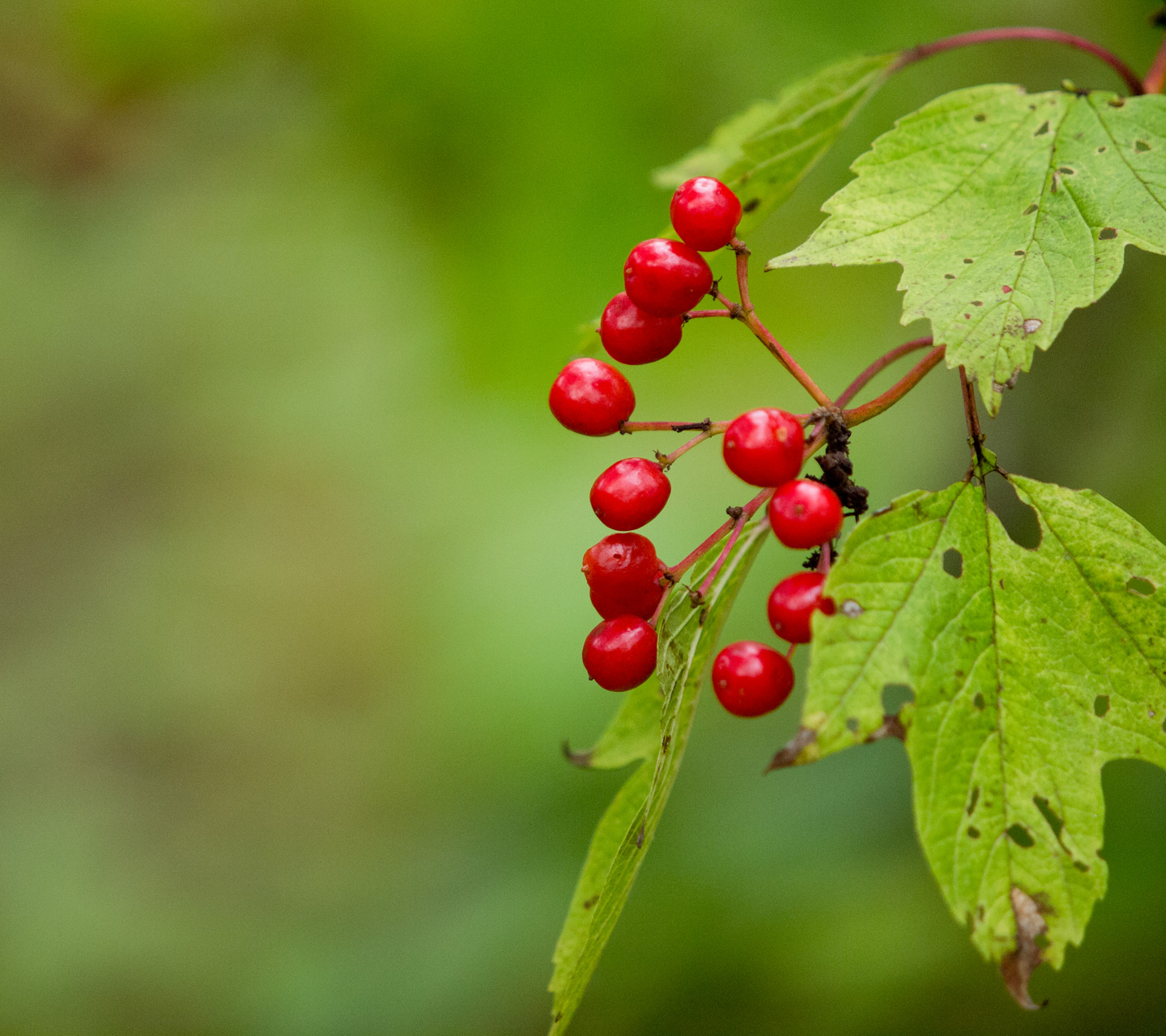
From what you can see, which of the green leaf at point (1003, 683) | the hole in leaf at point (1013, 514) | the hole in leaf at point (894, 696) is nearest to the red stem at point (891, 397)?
the green leaf at point (1003, 683)

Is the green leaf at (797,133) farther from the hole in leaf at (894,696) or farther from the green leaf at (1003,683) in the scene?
the hole in leaf at (894,696)

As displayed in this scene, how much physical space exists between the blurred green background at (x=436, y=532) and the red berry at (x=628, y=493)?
214 cm

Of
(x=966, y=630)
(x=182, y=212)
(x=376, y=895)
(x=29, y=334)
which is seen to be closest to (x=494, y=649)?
(x=376, y=895)

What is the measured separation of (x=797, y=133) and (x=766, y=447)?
0.94 meters

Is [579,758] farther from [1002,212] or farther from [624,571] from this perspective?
[1002,212]

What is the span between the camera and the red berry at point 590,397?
1.48 m

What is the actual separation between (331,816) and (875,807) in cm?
370

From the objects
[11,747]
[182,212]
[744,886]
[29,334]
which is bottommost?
[11,747]

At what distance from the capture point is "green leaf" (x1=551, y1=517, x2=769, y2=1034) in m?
1.34

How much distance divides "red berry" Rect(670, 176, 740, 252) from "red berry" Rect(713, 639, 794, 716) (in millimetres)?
615

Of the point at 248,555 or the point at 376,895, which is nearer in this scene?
the point at 376,895

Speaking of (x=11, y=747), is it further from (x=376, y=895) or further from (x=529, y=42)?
(x=529, y=42)

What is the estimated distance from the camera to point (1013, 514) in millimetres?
2615

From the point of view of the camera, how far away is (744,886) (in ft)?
11.1
